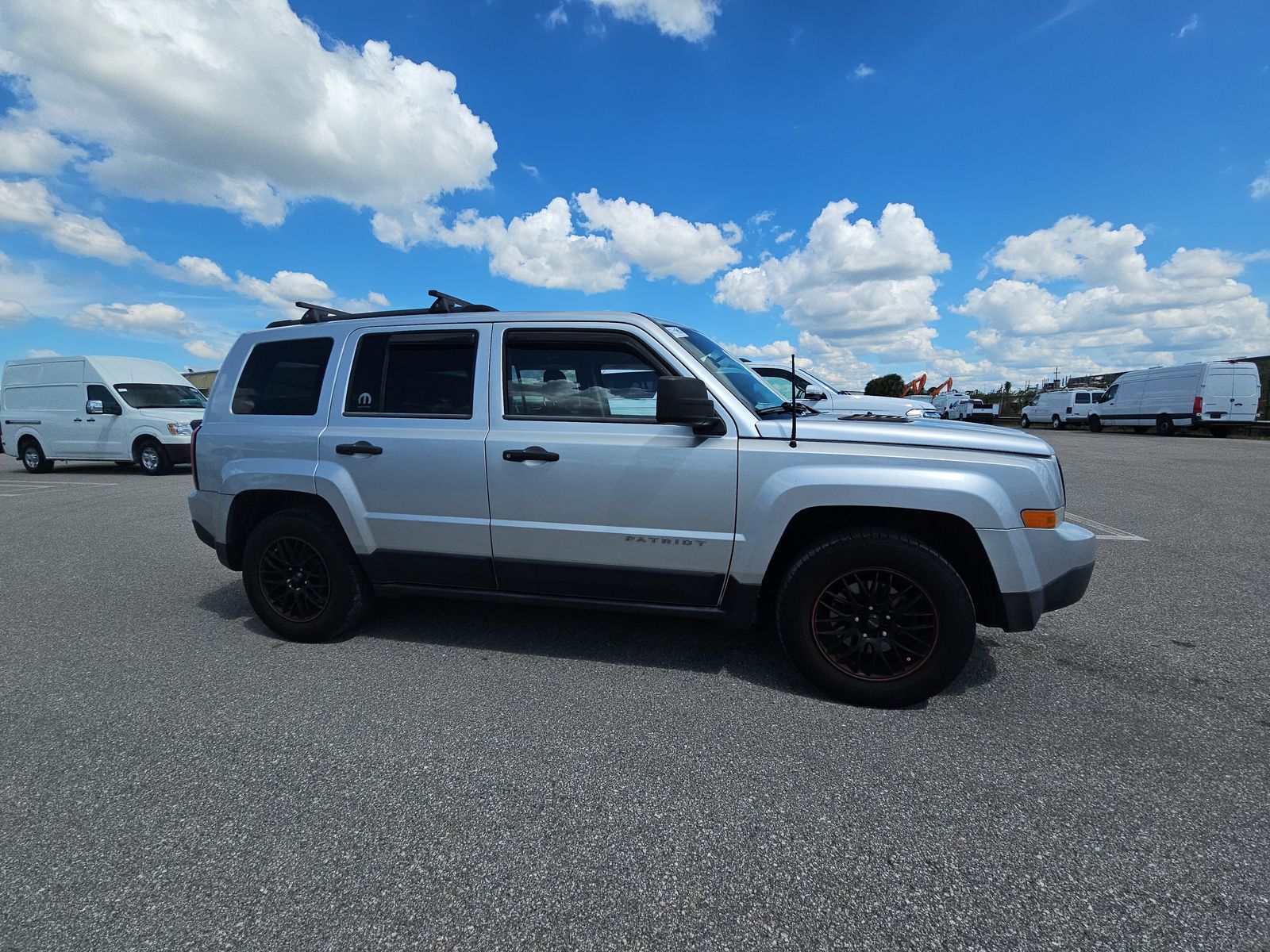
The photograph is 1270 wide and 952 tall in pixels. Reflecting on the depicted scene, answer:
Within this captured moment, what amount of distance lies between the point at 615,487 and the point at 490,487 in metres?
0.71

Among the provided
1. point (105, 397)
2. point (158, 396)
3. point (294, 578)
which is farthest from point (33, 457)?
point (294, 578)

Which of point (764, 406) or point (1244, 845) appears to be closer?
point (1244, 845)

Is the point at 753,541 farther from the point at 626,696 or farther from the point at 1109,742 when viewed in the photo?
the point at 1109,742

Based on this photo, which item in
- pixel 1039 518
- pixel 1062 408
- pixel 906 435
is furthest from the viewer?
pixel 1062 408

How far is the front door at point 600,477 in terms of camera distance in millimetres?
3123

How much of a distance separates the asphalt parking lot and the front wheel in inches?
504

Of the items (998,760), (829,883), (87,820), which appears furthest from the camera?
(998,760)

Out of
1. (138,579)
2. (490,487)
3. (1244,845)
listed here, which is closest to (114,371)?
(138,579)

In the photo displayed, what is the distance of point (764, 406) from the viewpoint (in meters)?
3.48

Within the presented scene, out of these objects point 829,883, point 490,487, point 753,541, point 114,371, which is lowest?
point 829,883

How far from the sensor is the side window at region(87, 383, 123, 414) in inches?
495

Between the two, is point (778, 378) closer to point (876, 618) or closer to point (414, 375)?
point (414, 375)

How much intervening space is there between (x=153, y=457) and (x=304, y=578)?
11.8 metres

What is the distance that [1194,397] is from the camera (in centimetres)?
2175
